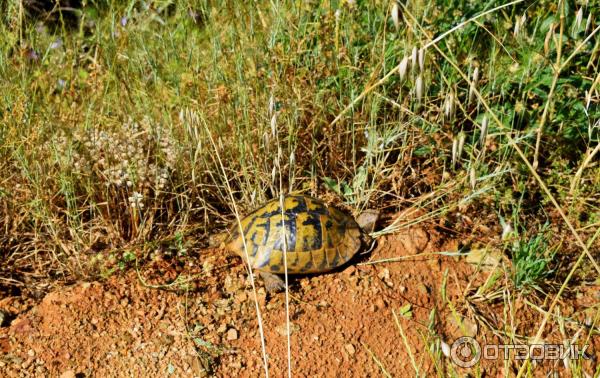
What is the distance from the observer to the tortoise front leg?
2.82 metres

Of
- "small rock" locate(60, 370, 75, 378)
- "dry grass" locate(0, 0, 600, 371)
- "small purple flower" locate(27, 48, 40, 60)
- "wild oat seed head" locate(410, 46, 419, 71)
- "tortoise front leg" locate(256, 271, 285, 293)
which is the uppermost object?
"wild oat seed head" locate(410, 46, 419, 71)

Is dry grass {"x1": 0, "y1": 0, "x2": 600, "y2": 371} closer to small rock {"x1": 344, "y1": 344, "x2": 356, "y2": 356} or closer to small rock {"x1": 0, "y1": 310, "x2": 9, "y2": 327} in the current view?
small rock {"x1": 0, "y1": 310, "x2": 9, "y2": 327}

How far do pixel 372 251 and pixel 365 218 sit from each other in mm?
184

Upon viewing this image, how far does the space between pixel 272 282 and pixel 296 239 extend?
0.83 feet

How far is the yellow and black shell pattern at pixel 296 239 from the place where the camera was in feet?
9.40

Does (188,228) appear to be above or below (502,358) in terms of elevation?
above

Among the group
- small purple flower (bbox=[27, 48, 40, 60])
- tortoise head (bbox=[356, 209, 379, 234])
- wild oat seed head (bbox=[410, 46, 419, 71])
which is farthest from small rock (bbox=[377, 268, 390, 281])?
small purple flower (bbox=[27, 48, 40, 60])

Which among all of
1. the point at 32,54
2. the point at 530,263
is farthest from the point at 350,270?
the point at 32,54

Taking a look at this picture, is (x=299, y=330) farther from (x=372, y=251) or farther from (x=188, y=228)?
(x=188, y=228)

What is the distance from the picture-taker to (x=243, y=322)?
8.86 ft

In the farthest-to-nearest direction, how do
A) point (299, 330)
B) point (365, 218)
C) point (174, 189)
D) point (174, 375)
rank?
point (365, 218)
point (174, 189)
point (299, 330)
point (174, 375)

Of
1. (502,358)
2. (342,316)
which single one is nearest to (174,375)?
(342,316)

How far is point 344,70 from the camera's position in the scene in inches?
125

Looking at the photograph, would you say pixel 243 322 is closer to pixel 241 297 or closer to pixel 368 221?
pixel 241 297
